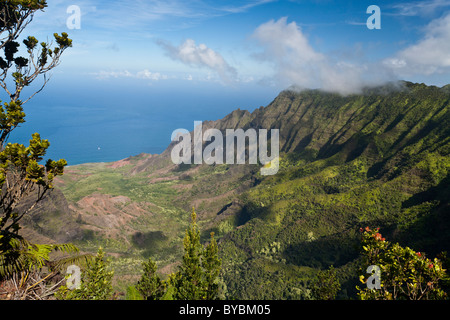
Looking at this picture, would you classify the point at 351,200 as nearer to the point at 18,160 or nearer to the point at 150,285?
the point at 150,285

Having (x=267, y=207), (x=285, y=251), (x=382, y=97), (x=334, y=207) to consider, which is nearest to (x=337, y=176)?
(x=334, y=207)

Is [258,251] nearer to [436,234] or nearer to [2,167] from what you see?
[436,234]

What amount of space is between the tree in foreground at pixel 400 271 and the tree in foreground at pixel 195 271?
972cm

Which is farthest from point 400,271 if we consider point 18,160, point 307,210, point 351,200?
point 307,210

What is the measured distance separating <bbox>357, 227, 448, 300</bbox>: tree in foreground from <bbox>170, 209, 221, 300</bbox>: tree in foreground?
9.72 meters

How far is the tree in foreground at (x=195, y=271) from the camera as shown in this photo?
18031 mm

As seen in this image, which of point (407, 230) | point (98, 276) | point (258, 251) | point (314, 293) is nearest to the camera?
point (98, 276)

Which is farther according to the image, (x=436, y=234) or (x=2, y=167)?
(x=436, y=234)

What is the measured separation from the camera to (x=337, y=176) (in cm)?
13700

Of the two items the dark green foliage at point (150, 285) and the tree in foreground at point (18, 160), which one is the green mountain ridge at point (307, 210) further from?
the tree in foreground at point (18, 160)

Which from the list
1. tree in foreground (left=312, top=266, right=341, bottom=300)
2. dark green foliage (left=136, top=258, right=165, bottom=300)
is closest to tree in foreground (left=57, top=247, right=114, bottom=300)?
dark green foliage (left=136, top=258, right=165, bottom=300)

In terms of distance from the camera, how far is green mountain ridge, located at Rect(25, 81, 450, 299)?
279 ft
